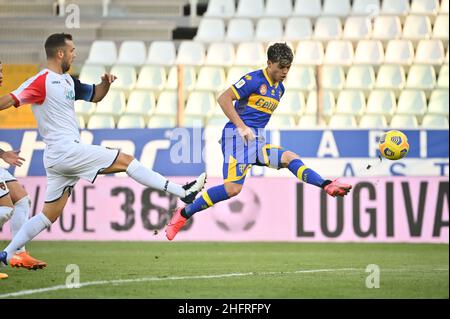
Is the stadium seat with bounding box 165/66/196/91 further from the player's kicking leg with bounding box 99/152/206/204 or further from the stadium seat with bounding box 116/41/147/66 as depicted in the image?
the player's kicking leg with bounding box 99/152/206/204

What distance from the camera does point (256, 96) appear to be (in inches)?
332

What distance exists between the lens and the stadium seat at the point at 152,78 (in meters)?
15.8

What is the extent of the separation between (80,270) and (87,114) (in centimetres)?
693

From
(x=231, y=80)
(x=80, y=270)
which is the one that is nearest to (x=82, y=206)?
(x=231, y=80)

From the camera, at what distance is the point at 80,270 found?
859cm

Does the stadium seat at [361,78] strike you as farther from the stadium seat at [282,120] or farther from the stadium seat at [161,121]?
the stadium seat at [161,121]

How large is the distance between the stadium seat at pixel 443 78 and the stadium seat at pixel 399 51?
64cm

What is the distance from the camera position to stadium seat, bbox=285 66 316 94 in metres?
15.4

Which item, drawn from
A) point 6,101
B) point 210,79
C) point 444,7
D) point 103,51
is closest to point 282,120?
point 210,79

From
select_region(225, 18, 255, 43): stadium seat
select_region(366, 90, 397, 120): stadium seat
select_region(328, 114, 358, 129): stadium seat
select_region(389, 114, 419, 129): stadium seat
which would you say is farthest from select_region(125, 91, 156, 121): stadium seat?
select_region(389, 114, 419, 129): stadium seat

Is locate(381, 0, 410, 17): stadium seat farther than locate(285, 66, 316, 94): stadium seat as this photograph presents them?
Yes

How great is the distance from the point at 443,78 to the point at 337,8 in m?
2.59

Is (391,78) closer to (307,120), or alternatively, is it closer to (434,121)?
(434,121)

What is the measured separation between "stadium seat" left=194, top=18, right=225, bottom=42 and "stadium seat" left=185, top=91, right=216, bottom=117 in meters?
1.78
